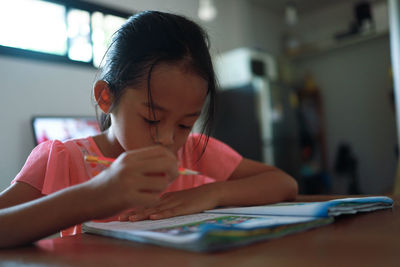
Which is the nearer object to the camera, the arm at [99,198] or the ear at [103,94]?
the arm at [99,198]

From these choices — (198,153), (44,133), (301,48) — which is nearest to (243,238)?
(198,153)

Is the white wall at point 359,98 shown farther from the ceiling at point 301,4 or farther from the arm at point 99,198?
the arm at point 99,198

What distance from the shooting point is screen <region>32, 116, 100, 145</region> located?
176 centimetres

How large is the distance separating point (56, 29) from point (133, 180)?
203 cm

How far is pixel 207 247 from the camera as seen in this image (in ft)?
1.03

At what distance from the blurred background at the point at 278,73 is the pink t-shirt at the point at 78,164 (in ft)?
4.22

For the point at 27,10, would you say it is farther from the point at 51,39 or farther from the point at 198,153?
the point at 198,153

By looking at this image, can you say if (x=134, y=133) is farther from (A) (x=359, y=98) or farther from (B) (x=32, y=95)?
(A) (x=359, y=98)

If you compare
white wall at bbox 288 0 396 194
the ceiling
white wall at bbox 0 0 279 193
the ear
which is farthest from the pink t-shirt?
the ceiling

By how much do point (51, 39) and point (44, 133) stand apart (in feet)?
2.19

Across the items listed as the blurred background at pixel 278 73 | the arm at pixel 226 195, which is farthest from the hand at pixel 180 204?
the blurred background at pixel 278 73

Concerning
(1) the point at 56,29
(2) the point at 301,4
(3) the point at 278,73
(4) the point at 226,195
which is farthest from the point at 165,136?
(2) the point at 301,4

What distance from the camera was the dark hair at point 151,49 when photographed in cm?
67

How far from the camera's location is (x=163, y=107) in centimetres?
62
